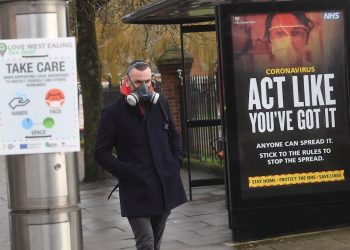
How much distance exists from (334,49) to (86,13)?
616 cm

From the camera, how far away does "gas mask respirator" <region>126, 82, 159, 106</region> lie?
4.83m

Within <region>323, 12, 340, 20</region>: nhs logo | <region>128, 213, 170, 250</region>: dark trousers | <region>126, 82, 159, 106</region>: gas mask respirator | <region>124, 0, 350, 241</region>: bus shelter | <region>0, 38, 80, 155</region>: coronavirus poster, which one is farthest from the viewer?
<region>323, 12, 340, 20</region>: nhs logo

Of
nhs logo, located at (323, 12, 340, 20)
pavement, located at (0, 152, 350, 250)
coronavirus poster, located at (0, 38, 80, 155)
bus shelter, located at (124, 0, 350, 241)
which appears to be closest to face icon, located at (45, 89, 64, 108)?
coronavirus poster, located at (0, 38, 80, 155)

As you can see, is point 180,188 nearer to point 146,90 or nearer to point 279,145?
point 146,90

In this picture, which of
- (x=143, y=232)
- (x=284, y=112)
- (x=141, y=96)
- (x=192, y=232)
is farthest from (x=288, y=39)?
(x=143, y=232)

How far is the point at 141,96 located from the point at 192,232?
10.2ft

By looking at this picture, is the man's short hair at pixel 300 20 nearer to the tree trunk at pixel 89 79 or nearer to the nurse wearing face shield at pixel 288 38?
the nurse wearing face shield at pixel 288 38

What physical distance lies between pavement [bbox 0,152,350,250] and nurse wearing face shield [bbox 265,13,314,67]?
72.8 inches

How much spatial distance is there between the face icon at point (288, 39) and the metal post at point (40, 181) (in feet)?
11.1

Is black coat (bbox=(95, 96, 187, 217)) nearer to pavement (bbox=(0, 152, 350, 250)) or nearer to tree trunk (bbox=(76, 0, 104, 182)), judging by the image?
pavement (bbox=(0, 152, 350, 250))

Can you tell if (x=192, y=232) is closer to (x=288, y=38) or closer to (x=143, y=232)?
(x=288, y=38)

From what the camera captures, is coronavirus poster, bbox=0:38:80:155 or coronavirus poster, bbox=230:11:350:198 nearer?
coronavirus poster, bbox=0:38:80:155

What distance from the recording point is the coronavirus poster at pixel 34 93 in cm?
379

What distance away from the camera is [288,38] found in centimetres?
688
